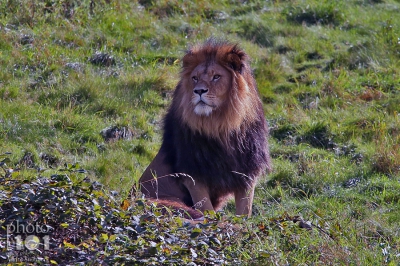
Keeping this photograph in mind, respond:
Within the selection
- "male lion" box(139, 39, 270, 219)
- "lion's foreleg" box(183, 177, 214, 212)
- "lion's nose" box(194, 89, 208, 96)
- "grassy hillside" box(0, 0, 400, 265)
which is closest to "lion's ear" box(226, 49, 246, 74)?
"male lion" box(139, 39, 270, 219)

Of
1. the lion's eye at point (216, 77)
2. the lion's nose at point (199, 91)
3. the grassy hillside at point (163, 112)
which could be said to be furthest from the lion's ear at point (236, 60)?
the grassy hillside at point (163, 112)

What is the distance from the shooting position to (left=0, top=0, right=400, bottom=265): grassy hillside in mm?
4230

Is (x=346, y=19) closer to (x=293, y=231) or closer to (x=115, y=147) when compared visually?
(x=115, y=147)

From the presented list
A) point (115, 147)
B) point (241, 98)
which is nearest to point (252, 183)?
point (241, 98)

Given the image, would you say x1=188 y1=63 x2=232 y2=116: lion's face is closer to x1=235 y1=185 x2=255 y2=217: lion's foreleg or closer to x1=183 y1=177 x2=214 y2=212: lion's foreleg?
x1=183 y1=177 x2=214 y2=212: lion's foreleg

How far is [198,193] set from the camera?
5.79m

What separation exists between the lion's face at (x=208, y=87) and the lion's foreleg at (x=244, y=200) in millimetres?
755

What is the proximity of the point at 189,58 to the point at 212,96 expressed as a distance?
430 mm

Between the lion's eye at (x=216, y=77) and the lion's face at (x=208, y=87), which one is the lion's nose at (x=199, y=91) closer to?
the lion's face at (x=208, y=87)

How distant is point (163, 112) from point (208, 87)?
2988 mm

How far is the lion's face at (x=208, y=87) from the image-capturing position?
5574mm

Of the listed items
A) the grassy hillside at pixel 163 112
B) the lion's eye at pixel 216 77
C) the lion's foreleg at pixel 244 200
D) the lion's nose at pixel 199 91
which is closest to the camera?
the grassy hillside at pixel 163 112

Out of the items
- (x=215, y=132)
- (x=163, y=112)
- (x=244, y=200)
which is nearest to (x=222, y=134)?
(x=215, y=132)

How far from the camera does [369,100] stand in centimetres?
893
